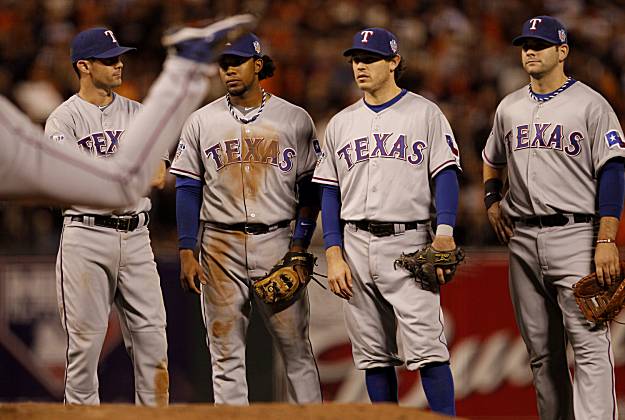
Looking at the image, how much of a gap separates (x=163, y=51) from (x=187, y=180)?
4.94 m

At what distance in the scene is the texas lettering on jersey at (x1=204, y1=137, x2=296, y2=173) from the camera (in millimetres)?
5562

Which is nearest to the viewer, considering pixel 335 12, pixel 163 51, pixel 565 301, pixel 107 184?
pixel 107 184

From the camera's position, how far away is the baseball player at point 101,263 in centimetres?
542

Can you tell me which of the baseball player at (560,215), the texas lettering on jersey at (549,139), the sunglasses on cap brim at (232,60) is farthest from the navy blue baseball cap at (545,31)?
the sunglasses on cap brim at (232,60)

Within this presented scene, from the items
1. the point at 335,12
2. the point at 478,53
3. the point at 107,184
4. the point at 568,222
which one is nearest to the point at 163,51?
the point at 335,12

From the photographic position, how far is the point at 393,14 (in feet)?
37.0

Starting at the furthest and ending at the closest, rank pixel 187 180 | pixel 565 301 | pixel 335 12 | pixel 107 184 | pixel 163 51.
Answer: pixel 335 12 → pixel 163 51 → pixel 187 180 → pixel 565 301 → pixel 107 184

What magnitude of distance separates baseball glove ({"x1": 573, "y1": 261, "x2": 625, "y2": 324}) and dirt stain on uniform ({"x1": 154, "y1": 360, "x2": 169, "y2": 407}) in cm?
211

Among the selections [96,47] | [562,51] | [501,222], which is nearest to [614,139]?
[562,51]

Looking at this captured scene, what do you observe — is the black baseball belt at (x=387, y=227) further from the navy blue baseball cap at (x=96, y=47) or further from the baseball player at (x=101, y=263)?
the navy blue baseball cap at (x=96, y=47)

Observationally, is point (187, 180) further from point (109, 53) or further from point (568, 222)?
point (568, 222)

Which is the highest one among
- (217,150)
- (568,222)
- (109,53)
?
(109,53)

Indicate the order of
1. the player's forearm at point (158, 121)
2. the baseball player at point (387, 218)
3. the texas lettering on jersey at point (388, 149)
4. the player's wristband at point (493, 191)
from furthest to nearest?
the player's wristband at point (493, 191) → the texas lettering on jersey at point (388, 149) → the baseball player at point (387, 218) → the player's forearm at point (158, 121)

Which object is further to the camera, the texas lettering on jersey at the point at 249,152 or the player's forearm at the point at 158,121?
the texas lettering on jersey at the point at 249,152
